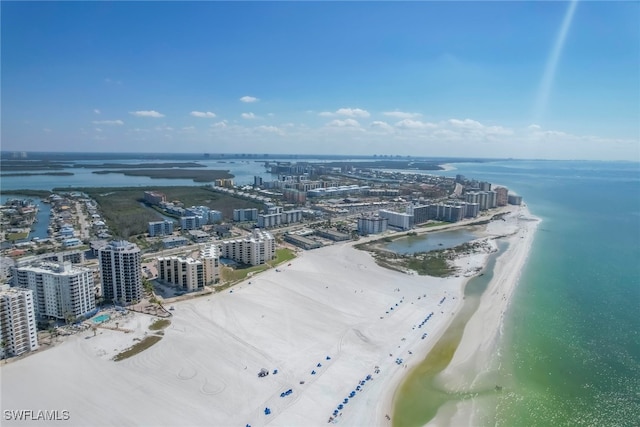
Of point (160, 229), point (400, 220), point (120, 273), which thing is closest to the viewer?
point (120, 273)

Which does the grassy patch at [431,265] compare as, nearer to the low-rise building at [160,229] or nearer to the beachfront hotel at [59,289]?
the beachfront hotel at [59,289]

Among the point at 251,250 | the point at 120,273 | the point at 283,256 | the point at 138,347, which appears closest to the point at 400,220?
the point at 283,256

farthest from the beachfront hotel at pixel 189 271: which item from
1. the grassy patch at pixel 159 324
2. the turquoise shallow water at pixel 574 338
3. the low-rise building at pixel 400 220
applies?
the low-rise building at pixel 400 220

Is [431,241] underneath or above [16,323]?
underneath

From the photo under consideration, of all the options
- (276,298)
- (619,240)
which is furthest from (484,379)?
(619,240)

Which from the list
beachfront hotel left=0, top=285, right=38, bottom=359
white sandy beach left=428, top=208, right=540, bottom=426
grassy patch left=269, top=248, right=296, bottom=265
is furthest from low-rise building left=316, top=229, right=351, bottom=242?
beachfront hotel left=0, top=285, right=38, bottom=359

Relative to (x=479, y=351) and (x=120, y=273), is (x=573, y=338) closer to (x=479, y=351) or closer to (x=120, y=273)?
(x=479, y=351)

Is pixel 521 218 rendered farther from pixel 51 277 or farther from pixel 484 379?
pixel 51 277
